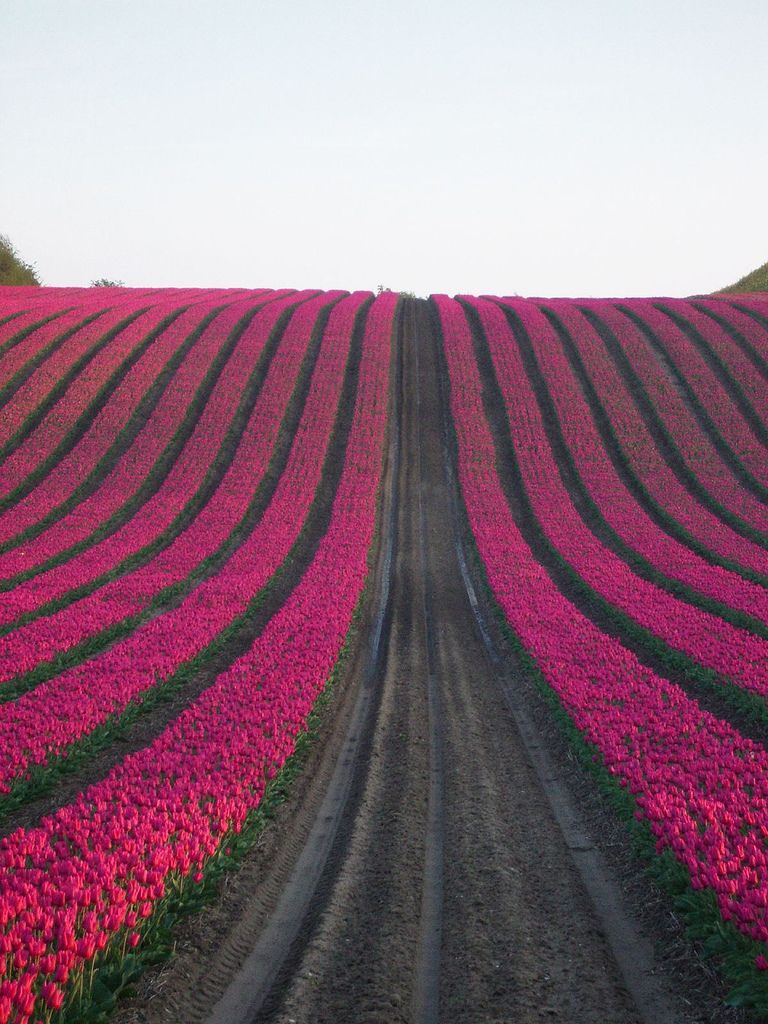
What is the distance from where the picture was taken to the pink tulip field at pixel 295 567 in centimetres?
857

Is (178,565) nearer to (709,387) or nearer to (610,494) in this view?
(610,494)

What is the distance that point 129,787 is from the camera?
10.3 metres

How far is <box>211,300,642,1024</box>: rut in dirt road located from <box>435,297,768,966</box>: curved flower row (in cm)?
126

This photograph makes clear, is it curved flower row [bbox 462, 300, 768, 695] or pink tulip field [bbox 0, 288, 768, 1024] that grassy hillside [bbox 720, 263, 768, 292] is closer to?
pink tulip field [bbox 0, 288, 768, 1024]

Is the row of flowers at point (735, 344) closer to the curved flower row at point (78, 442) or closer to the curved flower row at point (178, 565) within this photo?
the curved flower row at point (178, 565)

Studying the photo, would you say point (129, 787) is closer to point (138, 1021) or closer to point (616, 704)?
point (138, 1021)

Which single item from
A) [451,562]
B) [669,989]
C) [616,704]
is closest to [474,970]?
[669,989]

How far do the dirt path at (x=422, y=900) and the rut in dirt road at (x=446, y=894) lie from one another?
0.02 m

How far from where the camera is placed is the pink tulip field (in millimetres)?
8570

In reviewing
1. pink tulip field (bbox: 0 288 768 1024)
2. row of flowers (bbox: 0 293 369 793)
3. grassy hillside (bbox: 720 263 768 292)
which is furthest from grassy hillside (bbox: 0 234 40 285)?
grassy hillside (bbox: 720 263 768 292)

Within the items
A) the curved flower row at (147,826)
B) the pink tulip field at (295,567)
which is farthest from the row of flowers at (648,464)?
the curved flower row at (147,826)

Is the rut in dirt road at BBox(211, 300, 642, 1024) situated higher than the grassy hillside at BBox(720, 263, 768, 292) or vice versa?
the grassy hillside at BBox(720, 263, 768, 292)

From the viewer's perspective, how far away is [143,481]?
3550 centimetres

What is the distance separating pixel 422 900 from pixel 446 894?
299 mm
